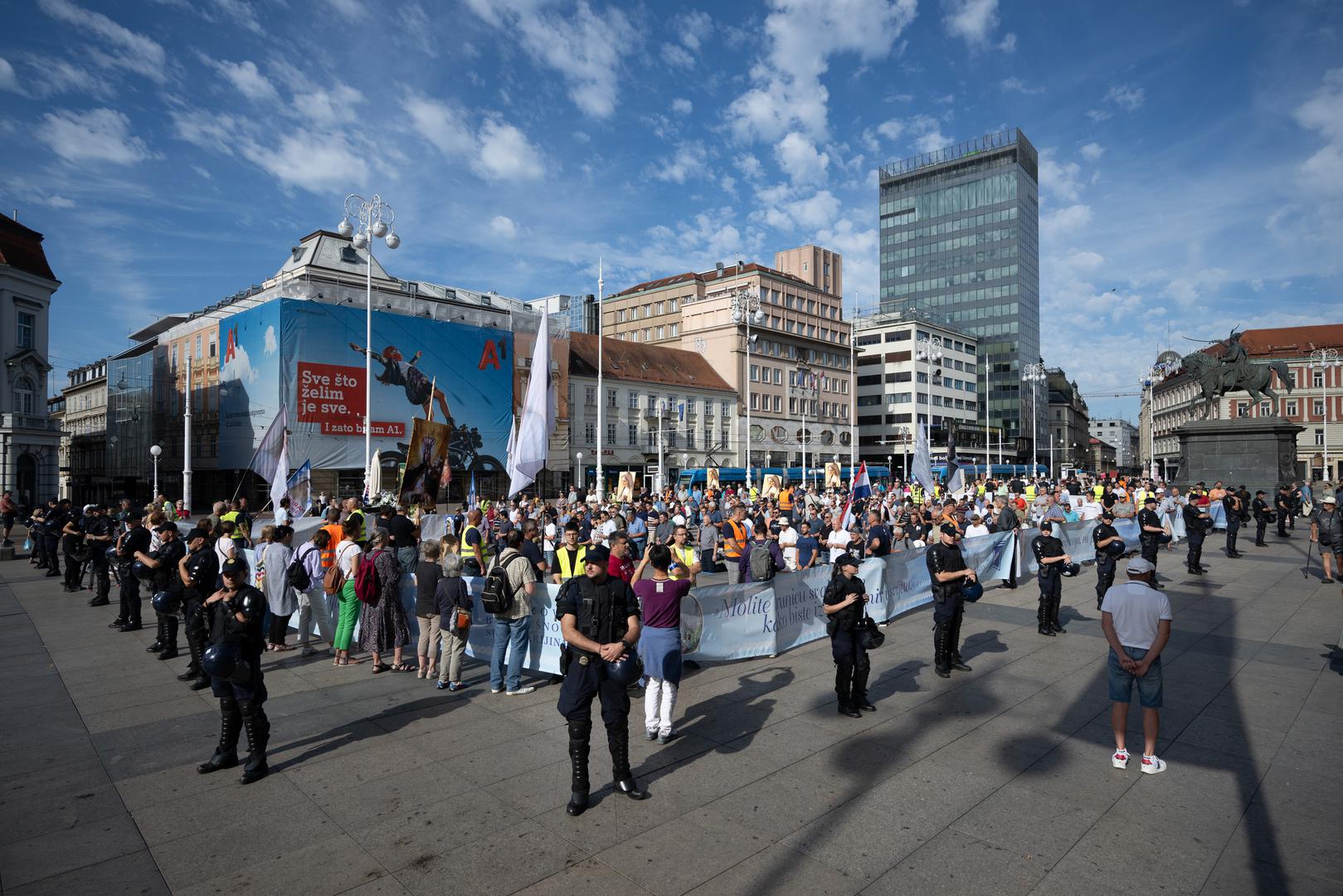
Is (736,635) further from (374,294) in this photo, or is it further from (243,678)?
(374,294)

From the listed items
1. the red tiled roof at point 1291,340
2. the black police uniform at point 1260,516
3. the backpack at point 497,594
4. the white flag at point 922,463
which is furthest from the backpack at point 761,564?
the red tiled roof at point 1291,340

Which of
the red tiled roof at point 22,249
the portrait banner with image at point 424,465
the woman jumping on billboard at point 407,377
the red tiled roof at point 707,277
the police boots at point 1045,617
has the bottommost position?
the police boots at point 1045,617

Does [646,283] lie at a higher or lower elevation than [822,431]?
higher

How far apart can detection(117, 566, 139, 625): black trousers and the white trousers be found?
870 cm

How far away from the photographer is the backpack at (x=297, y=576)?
8.97 m

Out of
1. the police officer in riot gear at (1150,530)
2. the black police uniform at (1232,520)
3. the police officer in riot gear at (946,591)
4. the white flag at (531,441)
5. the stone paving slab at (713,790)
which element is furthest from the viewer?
the black police uniform at (1232,520)

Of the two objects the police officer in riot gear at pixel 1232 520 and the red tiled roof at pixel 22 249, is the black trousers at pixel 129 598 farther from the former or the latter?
the red tiled roof at pixel 22 249

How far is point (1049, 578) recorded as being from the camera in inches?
420

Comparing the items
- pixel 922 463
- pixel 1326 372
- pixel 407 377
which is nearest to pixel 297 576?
pixel 922 463

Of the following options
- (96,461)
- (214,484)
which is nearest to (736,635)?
(214,484)

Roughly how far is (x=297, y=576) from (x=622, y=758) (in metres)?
5.54

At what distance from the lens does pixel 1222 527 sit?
23562mm

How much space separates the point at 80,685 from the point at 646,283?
87.1m

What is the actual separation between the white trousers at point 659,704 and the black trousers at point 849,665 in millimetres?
1733
